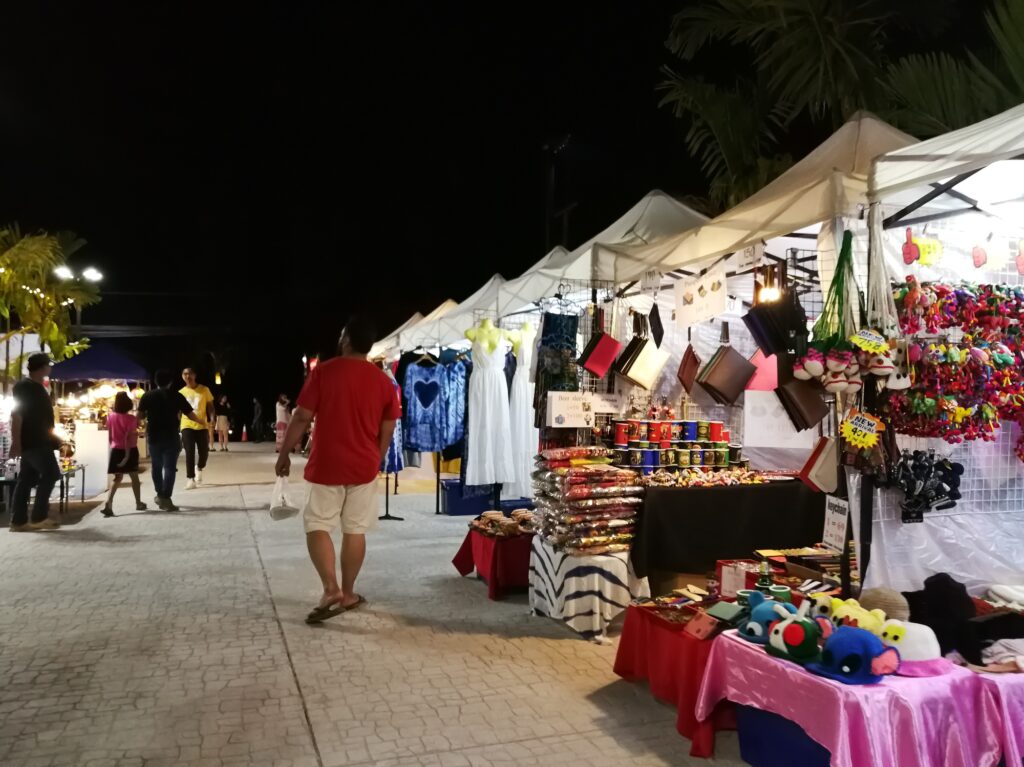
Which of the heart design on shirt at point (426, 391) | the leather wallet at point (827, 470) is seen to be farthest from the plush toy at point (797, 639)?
the heart design on shirt at point (426, 391)

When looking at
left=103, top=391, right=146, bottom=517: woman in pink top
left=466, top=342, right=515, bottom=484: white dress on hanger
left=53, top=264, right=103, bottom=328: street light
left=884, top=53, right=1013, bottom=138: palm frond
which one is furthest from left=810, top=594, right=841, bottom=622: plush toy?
left=53, top=264, right=103, bottom=328: street light

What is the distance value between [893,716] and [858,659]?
0.19m

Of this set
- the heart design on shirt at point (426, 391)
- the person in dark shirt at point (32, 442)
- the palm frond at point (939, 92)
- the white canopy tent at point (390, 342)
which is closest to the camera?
the palm frond at point (939, 92)

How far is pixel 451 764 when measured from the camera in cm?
299

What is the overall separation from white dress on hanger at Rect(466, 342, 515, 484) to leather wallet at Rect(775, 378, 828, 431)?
403 cm

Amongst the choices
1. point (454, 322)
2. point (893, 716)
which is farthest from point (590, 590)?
point (454, 322)

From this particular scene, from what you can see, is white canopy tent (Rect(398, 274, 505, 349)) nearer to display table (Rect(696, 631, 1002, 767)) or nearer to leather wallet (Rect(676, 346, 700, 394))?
leather wallet (Rect(676, 346, 700, 394))

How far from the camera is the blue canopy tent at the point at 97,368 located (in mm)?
14672

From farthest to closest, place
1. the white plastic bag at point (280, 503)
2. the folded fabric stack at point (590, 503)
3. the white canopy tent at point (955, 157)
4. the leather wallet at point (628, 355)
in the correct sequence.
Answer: the white plastic bag at point (280, 503) → the leather wallet at point (628, 355) → the folded fabric stack at point (590, 503) → the white canopy tent at point (955, 157)

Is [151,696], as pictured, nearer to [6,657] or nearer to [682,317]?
[6,657]

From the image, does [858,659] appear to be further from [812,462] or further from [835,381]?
[835,381]

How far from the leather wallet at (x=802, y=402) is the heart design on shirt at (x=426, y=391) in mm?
4938

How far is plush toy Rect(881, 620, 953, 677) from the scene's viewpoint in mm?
2631

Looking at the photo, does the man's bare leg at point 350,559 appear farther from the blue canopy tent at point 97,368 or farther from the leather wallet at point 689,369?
the blue canopy tent at point 97,368
